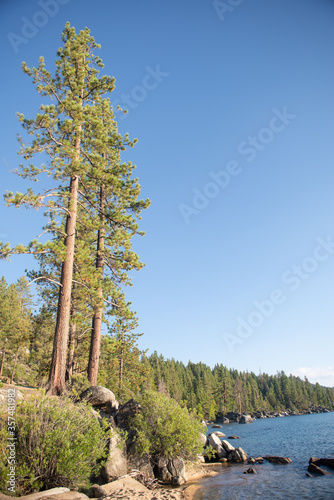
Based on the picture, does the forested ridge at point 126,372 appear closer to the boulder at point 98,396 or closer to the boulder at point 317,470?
the boulder at point 98,396

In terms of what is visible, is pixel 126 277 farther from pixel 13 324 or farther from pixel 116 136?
pixel 13 324

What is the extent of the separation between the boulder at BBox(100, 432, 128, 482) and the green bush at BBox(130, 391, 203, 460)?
108 centimetres

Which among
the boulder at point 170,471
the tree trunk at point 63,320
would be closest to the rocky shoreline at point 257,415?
the boulder at point 170,471

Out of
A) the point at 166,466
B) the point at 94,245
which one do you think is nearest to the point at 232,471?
the point at 166,466

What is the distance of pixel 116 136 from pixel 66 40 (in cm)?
571

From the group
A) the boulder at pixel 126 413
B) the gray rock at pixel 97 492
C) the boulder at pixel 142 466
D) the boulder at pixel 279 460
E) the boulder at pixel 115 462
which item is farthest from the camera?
the boulder at pixel 279 460

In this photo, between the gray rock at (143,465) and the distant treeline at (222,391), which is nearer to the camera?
the gray rock at (143,465)

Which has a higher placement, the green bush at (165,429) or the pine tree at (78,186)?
the pine tree at (78,186)

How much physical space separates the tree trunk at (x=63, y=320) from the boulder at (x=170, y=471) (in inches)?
220

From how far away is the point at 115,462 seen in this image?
1041 centimetres

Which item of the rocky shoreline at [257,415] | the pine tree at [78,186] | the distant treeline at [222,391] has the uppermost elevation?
the pine tree at [78,186]

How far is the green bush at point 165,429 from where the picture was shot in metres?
12.4

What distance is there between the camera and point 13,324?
39.8 meters

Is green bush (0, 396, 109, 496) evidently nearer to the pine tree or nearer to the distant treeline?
the pine tree
